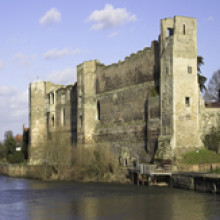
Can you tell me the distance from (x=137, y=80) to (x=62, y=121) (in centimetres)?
1729

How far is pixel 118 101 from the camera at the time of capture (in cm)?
4997

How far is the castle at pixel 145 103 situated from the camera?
4103cm

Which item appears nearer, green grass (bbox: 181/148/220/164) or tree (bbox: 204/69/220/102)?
green grass (bbox: 181/148/220/164)

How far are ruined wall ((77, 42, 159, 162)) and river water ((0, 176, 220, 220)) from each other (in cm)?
998

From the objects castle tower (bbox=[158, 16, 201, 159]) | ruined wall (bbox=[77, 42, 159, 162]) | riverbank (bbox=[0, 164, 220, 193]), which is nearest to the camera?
riverbank (bbox=[0, 164, 220, 193])

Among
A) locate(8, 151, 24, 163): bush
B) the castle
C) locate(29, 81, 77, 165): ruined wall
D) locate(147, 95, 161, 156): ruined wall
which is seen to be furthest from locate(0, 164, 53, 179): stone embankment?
locate(147, 95, 161, 156): ruined wall

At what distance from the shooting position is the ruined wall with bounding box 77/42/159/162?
4569cm

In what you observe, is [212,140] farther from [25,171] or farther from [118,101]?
[25,171]

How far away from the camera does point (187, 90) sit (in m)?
41.3

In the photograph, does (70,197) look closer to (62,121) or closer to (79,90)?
(79,90)

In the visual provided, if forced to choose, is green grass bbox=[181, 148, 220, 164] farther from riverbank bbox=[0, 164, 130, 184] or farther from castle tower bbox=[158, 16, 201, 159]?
riverbank bbox=[0, 164, 130, 184]

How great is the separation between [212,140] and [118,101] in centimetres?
1203

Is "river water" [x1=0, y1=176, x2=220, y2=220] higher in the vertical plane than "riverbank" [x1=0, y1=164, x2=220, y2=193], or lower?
lower

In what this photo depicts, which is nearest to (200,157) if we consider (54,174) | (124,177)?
(124,177)
